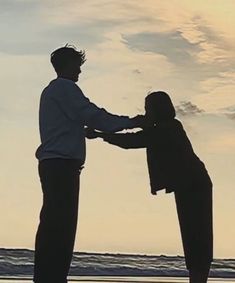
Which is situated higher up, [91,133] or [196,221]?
[91,133]

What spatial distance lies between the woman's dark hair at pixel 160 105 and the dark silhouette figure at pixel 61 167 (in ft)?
2.45

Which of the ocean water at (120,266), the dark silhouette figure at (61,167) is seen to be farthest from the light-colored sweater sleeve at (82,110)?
the ocean water at (120,266)

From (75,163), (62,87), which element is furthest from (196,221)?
(62,87)

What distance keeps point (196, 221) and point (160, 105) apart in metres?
0.98

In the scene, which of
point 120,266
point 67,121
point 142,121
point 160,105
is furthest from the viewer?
point 120,266

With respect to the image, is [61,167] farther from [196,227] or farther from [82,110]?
[196,227]

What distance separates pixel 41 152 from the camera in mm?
7027

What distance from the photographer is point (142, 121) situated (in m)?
7.58

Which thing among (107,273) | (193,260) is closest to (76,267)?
(107,273)

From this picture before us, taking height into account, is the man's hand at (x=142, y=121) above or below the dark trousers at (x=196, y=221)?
above

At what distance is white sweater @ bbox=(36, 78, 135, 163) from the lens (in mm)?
6949

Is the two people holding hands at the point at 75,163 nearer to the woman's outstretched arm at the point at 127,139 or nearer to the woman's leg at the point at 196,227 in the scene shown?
the woman's leg at the point at 196,227

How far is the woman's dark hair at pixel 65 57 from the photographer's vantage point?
714 centimetres

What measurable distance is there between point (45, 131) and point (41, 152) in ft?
0.53
